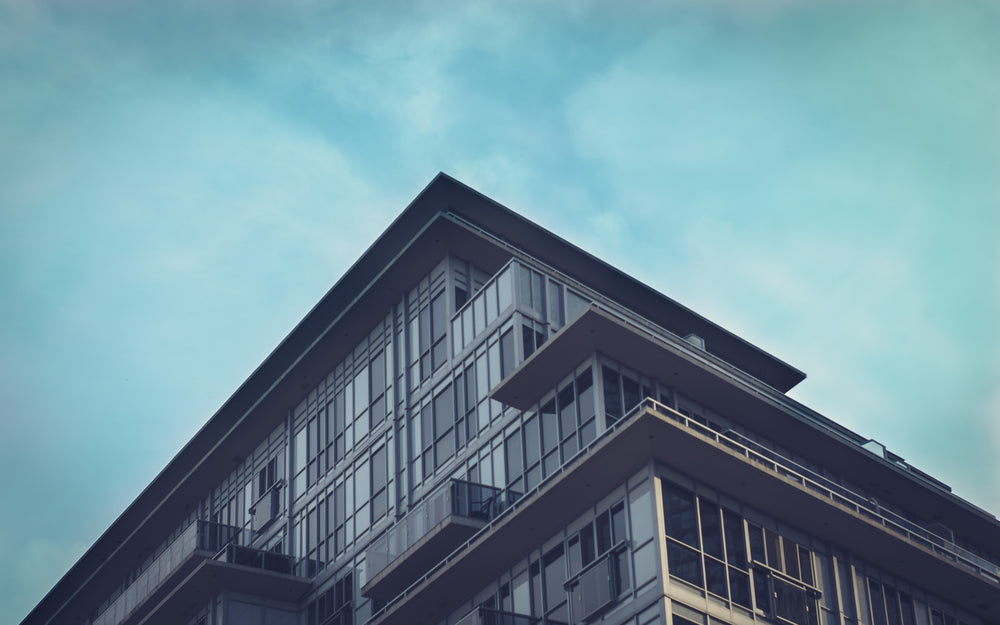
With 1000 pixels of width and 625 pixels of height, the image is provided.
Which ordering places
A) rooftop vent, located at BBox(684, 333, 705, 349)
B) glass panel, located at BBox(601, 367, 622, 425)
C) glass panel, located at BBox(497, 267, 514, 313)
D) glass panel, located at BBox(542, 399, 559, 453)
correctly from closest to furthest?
1. glass panel, located at BBox(601, 367, 622, 425)
2. glass panel, located at BBox(542, 399, 559, 453)
3. glass panel, located at BBox(497, 267, 514, 313)
4. rooftop vent, located at BBox(684, 333, 705, 349)

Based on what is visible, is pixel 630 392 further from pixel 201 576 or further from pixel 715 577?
pixel 201 576

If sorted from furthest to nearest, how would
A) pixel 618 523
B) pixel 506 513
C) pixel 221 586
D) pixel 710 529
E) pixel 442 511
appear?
1. pixel 221 586
2. pixel 442 511
3. pixel 506 513
4. pixel 710 529
5. pixel 618 523

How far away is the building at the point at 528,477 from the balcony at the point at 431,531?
8 cm

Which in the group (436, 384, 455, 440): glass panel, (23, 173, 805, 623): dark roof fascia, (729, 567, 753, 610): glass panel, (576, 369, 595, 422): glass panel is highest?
(23, 173, 805, 623): dark roof fascia

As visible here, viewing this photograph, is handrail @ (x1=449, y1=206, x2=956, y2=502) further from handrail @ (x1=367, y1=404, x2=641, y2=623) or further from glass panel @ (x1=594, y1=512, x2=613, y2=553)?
glass panel @ (x1=594, y1=512, x2=613, y2=553)

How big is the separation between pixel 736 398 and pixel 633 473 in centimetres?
736

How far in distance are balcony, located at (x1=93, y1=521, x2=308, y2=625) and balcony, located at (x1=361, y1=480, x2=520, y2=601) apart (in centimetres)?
712

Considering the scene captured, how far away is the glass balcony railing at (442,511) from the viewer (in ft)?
147

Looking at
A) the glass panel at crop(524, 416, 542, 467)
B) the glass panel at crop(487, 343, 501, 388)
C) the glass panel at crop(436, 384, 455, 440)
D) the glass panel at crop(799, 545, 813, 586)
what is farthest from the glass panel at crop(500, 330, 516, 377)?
the glass panel at crop(799, 545, 813, 586)

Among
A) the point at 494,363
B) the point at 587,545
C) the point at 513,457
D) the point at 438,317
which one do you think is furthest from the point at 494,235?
the point at 587,545

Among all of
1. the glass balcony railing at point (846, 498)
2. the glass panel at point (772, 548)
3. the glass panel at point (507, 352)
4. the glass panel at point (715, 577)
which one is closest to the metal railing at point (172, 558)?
the glass panel at point (507, 352)

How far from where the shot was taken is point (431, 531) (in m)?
45.0

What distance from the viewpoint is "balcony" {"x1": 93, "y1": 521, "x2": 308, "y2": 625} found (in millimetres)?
52938

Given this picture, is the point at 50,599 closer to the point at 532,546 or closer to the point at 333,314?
the point at 333,314
